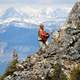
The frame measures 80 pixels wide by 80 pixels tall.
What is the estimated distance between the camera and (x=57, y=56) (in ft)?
96.9

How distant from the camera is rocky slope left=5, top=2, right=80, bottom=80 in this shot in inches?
1128

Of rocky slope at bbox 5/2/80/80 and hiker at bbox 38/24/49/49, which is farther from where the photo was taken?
hiker at bbox 38/24/49/49

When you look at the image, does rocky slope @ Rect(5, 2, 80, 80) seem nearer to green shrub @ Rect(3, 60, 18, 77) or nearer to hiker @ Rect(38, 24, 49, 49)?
hiker @ Rect(38, 24, 49, 49)

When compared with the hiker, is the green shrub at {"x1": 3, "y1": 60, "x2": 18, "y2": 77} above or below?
below

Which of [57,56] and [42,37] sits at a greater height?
[42,37]

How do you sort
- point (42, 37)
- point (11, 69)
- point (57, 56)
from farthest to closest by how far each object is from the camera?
point (42, 37)
point (11, 69)
point (57, 56)

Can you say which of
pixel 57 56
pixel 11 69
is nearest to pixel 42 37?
pixel 57 56

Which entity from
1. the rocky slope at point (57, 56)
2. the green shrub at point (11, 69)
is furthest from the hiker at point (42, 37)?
the green shrub at point (11, 69)

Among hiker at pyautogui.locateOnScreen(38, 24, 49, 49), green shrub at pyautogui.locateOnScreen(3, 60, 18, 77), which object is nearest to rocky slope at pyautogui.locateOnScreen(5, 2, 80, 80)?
hiker at pyautogui.locateOnScreen(38, 24, 49, 49)

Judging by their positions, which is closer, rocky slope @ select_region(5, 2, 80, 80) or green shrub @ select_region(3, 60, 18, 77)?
rocky slope @ select_region(5, 2, 80, 80)

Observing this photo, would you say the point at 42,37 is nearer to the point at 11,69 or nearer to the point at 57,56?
the point at 57,56

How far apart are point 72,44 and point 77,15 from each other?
301cm

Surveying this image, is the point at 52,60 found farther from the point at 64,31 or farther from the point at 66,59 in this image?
the point at 64,31

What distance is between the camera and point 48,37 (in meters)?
32.1
